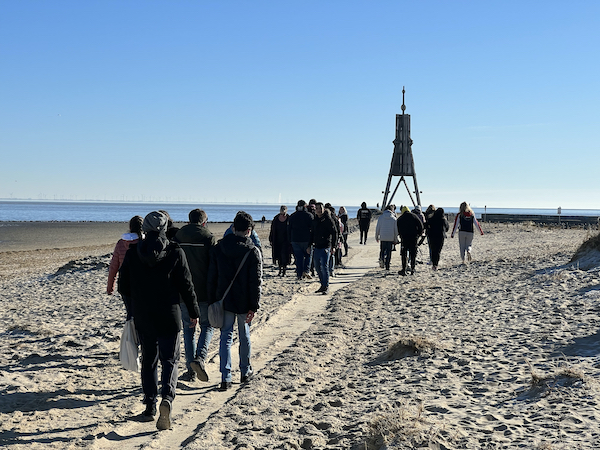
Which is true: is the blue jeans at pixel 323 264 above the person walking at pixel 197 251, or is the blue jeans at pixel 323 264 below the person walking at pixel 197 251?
below

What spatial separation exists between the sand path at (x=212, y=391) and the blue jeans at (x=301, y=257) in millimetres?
1088

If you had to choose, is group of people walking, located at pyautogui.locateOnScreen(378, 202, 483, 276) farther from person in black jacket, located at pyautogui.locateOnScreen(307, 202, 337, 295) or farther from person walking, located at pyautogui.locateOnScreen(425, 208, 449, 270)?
person in black jacket, located at pyautogui.locateOnScreen(307, 202, 337, 295)

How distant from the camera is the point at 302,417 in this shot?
5461mm

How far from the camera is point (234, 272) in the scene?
6.23 metres

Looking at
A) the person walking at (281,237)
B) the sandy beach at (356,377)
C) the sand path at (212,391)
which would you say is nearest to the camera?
the sandy beach at (356,377)

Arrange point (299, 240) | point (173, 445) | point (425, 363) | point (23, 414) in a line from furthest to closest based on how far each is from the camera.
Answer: point (299, 240) → point (425, 363) → point (23, 414) → point (173, 445)

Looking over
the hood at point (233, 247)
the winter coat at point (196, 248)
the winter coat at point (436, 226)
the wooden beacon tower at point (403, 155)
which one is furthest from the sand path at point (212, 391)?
the wooden beacon tower at point (403, 155)

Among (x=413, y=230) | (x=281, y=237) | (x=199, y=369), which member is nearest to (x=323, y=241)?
(x=281, y=237)

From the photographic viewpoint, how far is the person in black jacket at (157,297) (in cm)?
520

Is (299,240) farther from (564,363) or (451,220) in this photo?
(451,220)

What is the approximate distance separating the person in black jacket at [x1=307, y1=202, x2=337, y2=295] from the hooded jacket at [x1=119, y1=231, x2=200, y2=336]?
7492mm

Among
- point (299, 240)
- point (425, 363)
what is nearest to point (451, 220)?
point (299, 240)

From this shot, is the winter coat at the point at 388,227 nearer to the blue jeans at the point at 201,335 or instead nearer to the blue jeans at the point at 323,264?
the blue jeans at the point at 323,264

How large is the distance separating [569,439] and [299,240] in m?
10.3
